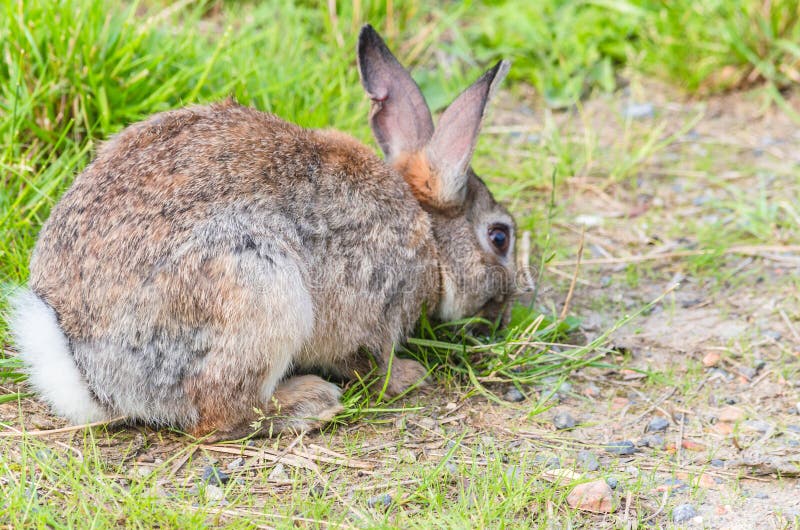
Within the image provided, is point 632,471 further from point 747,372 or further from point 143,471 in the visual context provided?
point 143,471

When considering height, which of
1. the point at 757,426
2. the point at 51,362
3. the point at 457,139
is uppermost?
the point at 457,139

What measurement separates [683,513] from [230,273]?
182 cm

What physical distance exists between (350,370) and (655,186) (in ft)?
9.00

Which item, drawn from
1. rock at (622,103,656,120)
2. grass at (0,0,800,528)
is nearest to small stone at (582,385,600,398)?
grass at (0,0,800,528)

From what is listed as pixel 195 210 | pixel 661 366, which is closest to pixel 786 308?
pixel 661 366

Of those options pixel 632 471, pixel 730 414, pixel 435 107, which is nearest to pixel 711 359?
pixel 730 414

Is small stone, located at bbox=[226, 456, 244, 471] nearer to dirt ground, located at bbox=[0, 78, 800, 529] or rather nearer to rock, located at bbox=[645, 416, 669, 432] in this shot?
dirt ground, located at bbox=[0, 78, 800, 529]

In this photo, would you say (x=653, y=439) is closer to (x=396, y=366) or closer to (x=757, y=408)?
(x=757, y=408)

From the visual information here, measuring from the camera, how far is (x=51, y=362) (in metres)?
3.88

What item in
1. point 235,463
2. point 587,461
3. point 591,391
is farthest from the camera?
point 591,391

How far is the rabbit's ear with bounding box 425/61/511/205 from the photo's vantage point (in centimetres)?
448

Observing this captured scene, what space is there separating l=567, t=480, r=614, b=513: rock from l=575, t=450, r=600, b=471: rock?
201mm

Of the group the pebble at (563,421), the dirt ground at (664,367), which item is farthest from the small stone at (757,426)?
the pebble at (563,421)

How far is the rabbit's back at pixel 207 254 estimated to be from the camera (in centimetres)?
374
